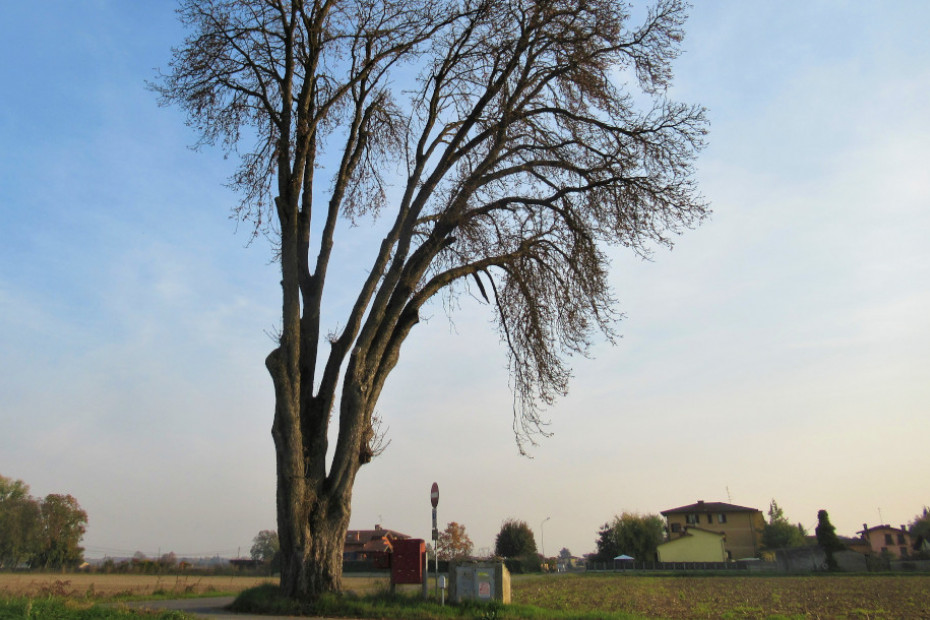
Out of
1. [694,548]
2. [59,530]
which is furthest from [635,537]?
[59,530]

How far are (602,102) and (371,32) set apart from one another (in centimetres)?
491

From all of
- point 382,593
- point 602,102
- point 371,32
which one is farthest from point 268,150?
point 382,593

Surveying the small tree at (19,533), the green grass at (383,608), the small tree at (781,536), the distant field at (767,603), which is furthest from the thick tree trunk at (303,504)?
the small tree at (781,536)

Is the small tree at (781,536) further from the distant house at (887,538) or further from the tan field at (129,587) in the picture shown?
the tan field at (129,587)

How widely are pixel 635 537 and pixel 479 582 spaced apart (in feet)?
196

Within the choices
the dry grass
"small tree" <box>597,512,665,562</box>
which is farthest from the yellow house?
the dry grass

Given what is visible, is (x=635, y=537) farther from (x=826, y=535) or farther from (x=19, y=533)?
(x=19, y=533)

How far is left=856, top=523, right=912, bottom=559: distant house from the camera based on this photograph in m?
79.8

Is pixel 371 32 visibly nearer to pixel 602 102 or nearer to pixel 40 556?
pixel 602 102

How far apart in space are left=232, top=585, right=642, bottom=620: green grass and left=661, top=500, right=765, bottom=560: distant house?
68419 millimetres

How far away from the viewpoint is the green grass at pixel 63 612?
693 cm

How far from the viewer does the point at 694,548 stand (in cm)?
6284

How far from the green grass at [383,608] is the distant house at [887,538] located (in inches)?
3386

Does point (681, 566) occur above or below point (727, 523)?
below
